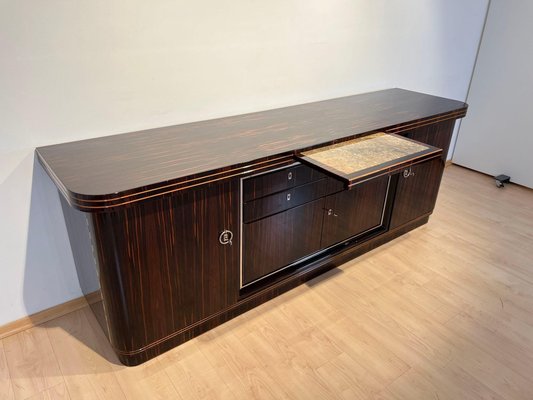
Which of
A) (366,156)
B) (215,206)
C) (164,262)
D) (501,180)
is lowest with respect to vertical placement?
(501,180)

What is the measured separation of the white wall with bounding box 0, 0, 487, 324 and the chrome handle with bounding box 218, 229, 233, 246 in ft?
2.03

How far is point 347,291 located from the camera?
6.70 feet

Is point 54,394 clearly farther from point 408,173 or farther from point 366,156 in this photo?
point 408,173

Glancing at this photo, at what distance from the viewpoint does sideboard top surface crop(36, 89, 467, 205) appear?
131 centimetres

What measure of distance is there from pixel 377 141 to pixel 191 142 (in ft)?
2.78

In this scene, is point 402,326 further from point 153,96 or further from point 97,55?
point 97,55

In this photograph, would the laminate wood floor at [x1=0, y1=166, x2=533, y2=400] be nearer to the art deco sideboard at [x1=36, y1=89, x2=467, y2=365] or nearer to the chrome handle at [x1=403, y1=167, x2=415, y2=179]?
the art deco sideboard at [x1=36, y1=89, x2=467, y2=365]

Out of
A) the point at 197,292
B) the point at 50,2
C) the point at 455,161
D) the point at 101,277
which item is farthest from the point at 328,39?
the point at 455,161

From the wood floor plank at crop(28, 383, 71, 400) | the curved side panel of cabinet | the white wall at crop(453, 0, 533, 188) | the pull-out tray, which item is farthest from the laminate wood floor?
the white wall at crop(453, 0, 533, 188)

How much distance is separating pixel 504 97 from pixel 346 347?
2.61 metres

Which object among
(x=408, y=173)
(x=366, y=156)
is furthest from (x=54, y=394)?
(x=408, y=173)

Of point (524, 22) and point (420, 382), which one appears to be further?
point (524, 22)

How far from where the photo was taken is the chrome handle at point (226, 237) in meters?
1.57

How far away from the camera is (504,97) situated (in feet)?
10.5
